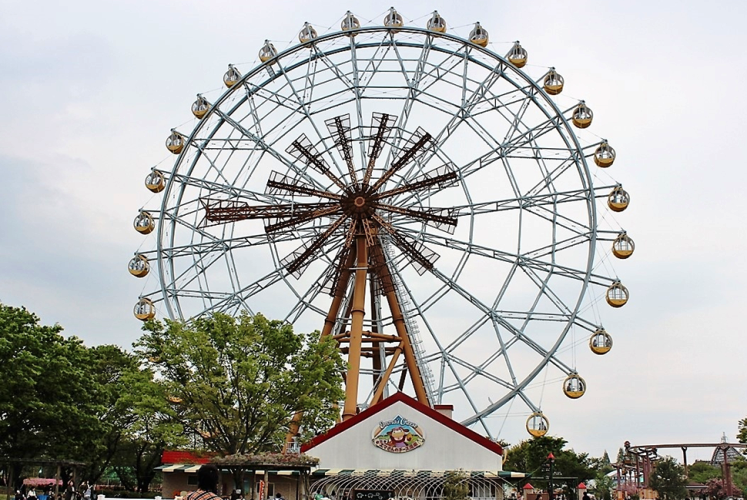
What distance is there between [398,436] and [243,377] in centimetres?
625

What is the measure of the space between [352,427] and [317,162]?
10665mm

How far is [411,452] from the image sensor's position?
31.5 meters

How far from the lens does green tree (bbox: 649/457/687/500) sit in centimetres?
7325

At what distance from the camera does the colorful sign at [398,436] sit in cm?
3150

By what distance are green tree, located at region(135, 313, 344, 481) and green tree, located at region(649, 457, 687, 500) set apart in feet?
Result: 162

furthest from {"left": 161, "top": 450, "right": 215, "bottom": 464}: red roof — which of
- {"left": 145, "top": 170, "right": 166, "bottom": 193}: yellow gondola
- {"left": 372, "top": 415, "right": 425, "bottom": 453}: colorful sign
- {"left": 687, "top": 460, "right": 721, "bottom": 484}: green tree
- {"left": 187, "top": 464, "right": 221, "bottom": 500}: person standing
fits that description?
{"left": 687, "top": 460, "right": 721, "bottom": 484}: green tree

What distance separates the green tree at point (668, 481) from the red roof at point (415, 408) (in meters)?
46.0

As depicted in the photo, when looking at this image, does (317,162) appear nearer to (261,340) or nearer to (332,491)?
(261,340)

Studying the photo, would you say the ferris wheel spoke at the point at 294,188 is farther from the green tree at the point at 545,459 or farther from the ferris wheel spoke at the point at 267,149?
the green tree at the point at 545,459

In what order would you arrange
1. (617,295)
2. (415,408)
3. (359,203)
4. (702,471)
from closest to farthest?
(415,408) → (617,295) → (359,203) → (702,471)

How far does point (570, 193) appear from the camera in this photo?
34438mm

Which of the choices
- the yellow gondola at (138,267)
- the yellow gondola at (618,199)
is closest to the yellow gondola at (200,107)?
the yellow gondola at (138,267)

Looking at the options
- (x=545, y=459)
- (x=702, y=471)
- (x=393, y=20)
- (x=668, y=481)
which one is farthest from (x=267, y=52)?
(x=702, y=471)

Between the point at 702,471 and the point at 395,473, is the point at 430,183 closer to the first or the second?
the point at 395,473
